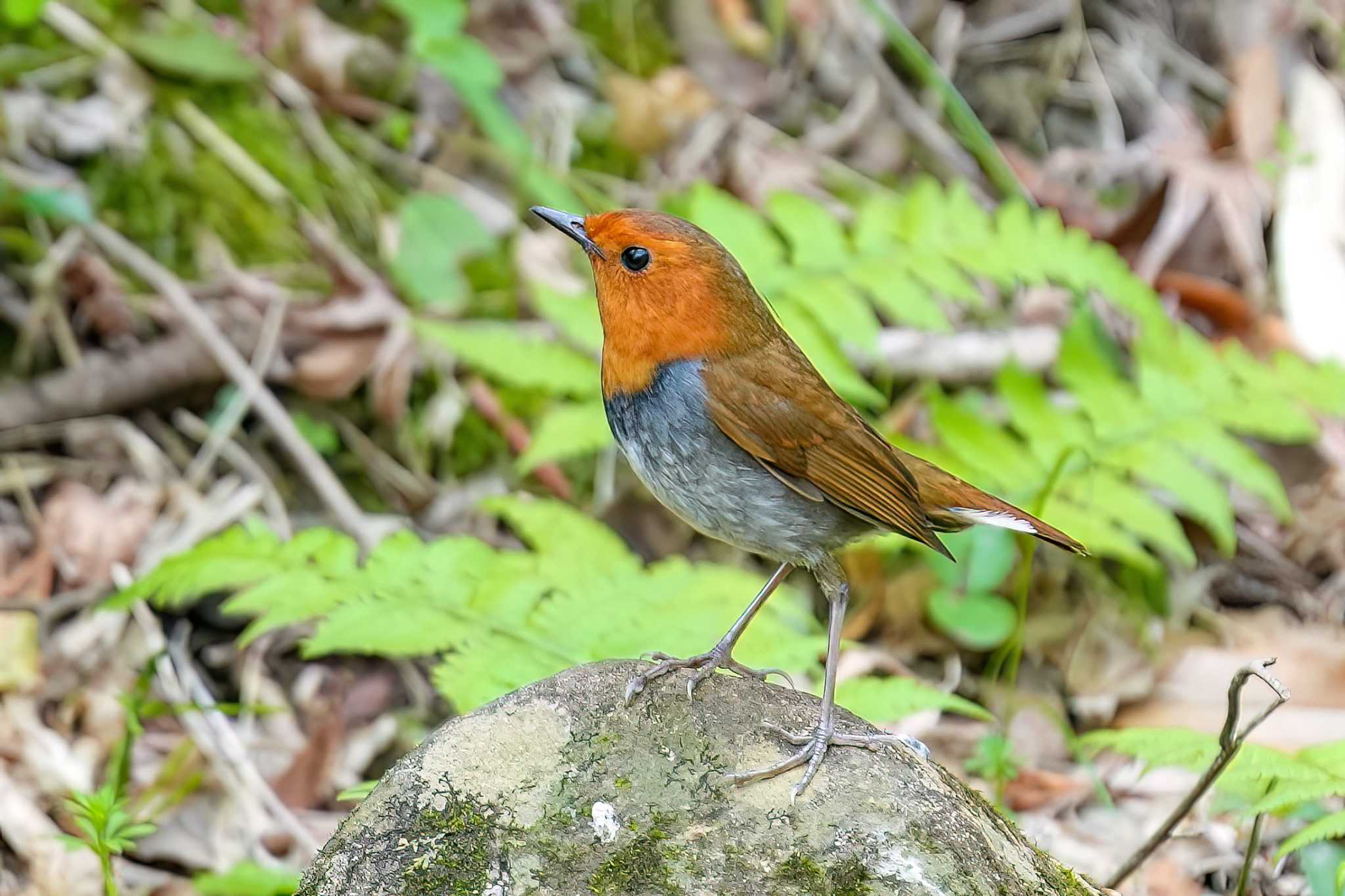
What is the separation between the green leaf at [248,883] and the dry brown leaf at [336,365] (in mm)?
2258

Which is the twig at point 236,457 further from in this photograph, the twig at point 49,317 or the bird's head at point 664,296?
the bird's head at point 664,296

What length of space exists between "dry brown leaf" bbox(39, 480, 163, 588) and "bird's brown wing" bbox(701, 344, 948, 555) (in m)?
2.38

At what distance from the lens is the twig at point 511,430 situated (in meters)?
5.16

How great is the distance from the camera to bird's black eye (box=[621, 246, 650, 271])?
3.12 meters

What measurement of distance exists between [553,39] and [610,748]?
497 cm

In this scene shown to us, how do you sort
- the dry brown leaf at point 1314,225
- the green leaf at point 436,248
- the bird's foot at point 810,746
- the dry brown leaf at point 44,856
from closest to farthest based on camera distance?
1. the bird's foot at point 810,746
2. the dry brown leaf at point 44,856
3. the green leaf at point 436,248
4. the dry brown leaf at point 1314,225

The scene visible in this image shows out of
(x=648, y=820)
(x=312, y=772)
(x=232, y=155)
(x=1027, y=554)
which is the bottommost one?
(x=312, y=772)

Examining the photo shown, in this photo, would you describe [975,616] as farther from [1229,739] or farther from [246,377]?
[246,377]

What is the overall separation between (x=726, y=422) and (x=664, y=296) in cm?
31

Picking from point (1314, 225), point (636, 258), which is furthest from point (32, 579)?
point (1314, 225)

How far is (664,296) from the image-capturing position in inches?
122

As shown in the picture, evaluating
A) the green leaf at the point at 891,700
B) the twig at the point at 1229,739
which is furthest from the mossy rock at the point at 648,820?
the green leaf at the point at 891,700

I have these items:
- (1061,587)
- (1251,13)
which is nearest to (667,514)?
(1061,587)

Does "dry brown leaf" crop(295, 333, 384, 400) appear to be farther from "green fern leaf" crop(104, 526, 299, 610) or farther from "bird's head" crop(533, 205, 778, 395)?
"bird's head" crop(533, 205, 778, 395)
